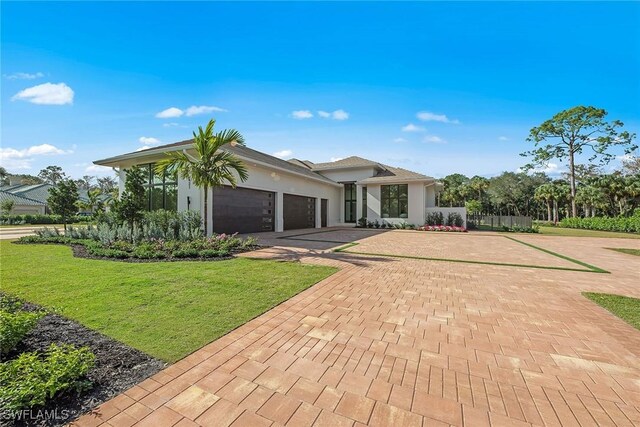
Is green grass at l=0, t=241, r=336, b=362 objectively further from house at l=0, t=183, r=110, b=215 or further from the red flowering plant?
house at l=0, t=183, r=110, b=215

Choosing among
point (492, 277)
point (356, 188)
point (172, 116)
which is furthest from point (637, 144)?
point (172, 116)

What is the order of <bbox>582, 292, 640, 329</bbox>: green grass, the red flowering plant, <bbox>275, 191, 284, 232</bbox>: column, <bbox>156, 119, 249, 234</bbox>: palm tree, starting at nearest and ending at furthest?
1. <bbox>582, 292, 640, 329</bbox>: green grass
2. <bbox>156, 119, 249, 234</bbox>: palm tree
3. <bbox>275, 191, 284, 232</bbox>: column
4. the red flowering plant

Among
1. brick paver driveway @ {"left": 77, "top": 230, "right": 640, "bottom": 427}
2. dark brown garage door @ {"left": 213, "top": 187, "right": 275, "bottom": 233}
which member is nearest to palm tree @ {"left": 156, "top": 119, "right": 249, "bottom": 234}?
dark brown garage door @ {"left": 213, "top": 187, "right": 275, "bottom": 233}

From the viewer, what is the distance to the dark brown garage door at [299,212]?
18.3 metres

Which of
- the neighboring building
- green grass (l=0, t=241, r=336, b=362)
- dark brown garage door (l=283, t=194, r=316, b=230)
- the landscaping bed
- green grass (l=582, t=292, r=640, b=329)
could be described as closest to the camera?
green grass (l=0, t=241, r=336, b=362)

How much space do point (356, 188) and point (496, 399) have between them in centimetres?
2290

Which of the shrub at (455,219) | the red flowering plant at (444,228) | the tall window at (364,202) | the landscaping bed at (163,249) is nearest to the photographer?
the landscaping bed at (163,249)

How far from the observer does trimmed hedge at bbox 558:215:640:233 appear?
843 inches

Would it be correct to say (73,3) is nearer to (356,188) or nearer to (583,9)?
Result: (583,9)

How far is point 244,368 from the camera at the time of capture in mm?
2453

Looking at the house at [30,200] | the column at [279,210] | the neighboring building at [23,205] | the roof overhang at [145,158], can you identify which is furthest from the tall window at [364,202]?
the neighboring building at [23,205]

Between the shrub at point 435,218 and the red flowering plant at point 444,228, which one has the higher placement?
the shrub at point 435,218

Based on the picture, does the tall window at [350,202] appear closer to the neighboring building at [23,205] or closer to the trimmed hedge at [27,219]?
the trimmed hedge at [27,219]

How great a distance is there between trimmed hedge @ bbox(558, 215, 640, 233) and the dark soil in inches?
1282
